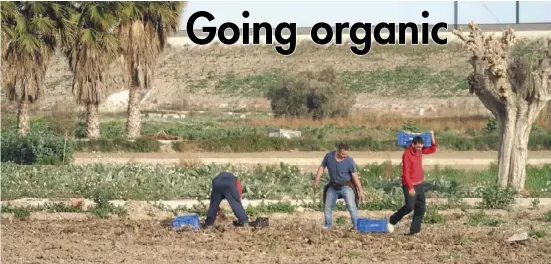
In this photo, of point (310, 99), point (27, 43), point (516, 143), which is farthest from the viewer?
point (310, 99)

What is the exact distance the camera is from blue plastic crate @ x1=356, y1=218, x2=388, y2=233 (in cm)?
1695

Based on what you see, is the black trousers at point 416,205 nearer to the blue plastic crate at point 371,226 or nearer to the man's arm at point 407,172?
the man's arm at point 407,172

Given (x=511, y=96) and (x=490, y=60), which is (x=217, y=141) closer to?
(x=511, y=96)

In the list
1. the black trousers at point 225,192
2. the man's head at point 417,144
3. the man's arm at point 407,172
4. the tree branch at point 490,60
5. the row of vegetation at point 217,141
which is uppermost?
the tree branch at point 490,60

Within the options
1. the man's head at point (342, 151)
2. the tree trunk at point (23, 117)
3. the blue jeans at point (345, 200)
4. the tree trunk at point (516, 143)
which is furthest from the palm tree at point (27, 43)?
the man's head at point (342, 151)

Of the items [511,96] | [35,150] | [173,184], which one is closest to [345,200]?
[173,184]

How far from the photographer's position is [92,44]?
3416cm

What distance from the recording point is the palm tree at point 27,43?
1235 inches

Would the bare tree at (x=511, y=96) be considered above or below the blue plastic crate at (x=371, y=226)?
above

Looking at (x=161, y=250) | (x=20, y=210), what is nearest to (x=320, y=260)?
(x=161, y=250)

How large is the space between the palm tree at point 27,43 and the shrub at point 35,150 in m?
2.55

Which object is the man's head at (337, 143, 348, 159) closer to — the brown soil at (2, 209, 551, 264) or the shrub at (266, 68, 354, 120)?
the brown soil at (2, 209, 551, 264)

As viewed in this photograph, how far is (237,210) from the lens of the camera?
17.1 meters

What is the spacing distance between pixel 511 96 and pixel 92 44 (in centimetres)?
1548
